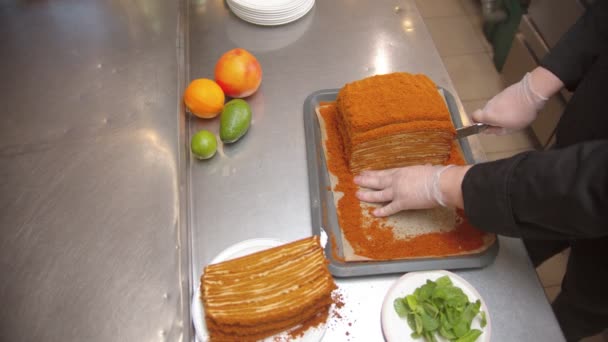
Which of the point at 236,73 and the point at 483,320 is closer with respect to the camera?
the point at 483,320

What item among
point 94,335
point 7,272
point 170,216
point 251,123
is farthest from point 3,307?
point 251,123

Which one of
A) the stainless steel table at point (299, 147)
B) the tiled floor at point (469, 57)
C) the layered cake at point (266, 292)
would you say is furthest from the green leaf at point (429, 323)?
the tiled floor at point (469, 57)

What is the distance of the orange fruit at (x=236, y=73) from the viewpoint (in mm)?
1310

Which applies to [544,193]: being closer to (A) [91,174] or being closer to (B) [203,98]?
(B) [203,98]

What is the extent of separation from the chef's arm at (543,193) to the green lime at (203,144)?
0.72 m

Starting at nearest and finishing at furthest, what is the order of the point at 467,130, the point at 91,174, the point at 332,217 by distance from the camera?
the point at 91,174
the point at 332,217
the point at 467,130

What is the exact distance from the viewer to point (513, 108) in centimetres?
137

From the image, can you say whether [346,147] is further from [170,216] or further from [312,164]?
[170,216]

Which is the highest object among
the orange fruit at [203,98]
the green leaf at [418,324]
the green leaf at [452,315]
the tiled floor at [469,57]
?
the orange fruit at [203,98]

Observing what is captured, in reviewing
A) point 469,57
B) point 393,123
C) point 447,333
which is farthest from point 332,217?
point 469,57

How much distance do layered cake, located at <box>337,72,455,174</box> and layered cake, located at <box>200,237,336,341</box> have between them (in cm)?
37

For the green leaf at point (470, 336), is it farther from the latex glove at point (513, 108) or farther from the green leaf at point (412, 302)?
the latex glove at point (513, 108)

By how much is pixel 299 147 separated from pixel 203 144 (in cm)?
31

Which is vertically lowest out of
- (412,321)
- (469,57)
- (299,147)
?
(469,57)
